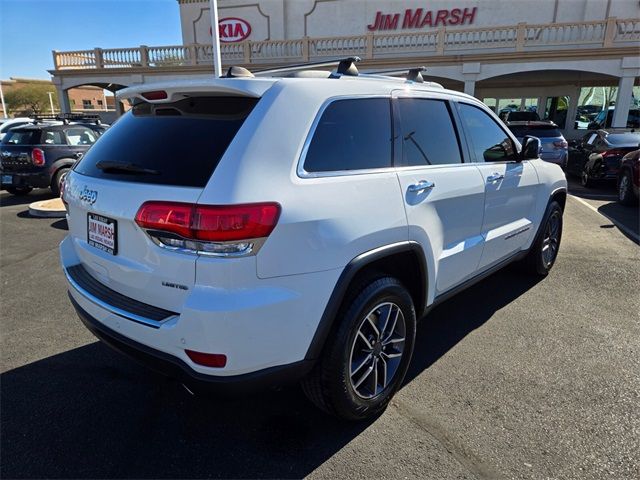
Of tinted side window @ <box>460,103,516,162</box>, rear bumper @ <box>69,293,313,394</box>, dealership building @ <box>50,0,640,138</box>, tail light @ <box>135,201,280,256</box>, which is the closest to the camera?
tail light @ <box>135,201,280,256</box>

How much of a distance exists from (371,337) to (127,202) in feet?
4.87

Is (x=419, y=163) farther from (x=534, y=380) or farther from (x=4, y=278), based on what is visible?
(x=4, y=278)

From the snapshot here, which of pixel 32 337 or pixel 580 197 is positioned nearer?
pixel 32 337

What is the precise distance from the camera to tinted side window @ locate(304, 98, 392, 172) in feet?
7.34

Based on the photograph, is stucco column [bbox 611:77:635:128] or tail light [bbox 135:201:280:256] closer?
tail light [bbox 135:201:280:256]

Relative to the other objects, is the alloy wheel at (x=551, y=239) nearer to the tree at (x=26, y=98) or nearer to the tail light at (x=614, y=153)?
the tail light at (x=614, y=153)

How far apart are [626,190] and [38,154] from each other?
11.9 meters

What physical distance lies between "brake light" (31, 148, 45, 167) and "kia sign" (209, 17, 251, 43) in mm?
17003

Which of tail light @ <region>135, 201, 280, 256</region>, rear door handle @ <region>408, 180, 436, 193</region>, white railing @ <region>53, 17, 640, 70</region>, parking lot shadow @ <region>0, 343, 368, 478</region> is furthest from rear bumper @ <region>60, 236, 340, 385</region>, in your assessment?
white railing @ <region>53, 17, 640, 70</region>

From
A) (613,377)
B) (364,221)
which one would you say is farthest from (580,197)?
(364,221)

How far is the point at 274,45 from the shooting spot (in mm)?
21406

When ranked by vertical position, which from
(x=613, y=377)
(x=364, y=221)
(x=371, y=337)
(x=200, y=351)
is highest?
(x=364, y=221)

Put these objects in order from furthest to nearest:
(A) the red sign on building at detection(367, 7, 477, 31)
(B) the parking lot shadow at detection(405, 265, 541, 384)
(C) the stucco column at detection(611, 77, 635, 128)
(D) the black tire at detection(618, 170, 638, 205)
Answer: (A) the red sign on building at detection(367, 7, 477, 31), (C) the stucco column at detection(611, 77, 635, 128), (D) the black tire at detection(618, 170, 638, 205), (B) the parking lot shadow at detection(405, 265, 541, 384)

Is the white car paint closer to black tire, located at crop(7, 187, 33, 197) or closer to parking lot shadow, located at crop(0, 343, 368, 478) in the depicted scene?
parking lot shadow, located at crop(0, 343, 368, 478)
